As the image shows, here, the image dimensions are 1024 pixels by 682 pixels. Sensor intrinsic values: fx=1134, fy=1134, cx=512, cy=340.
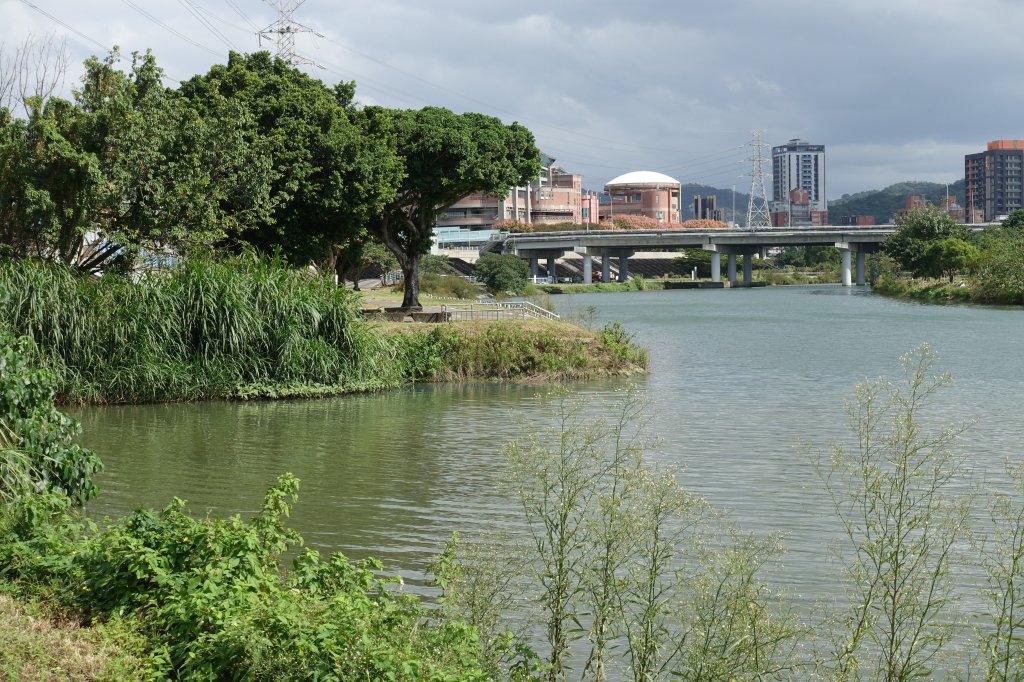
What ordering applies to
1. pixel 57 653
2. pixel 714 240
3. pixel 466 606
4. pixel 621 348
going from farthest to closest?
pixel 714 240, pixel 621 348, pixel 466 606, pixel 57 653

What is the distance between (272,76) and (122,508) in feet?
84.4

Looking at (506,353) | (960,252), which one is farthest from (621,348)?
(960,252)

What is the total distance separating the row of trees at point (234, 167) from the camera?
26594 mm

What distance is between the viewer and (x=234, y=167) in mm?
31844

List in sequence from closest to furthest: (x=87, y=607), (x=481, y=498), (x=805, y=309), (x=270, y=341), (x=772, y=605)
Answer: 1. (x=87, y=607)
2. (x=772, y=605)
3. (x=481, y=498)
4. (x=270, y=341)
5. (x=805, y=309)

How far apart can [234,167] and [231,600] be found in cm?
2623

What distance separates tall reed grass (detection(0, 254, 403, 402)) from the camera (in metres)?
23.9

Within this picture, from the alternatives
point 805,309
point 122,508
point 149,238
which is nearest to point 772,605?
point 122,508

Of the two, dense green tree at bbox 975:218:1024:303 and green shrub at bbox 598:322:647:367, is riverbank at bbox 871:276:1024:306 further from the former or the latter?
green shrub at bbox 598:322:647:367

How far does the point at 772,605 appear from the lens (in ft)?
32.4

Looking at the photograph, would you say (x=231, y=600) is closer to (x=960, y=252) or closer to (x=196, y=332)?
(x=196, y=332)

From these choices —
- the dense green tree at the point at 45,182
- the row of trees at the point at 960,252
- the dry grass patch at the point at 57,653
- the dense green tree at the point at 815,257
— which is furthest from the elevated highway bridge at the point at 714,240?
the dry grass patch at the point at 57,653

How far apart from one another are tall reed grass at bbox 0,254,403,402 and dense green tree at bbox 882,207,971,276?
75.6m

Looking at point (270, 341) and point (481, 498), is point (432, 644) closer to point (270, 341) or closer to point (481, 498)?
point (481, 498)
